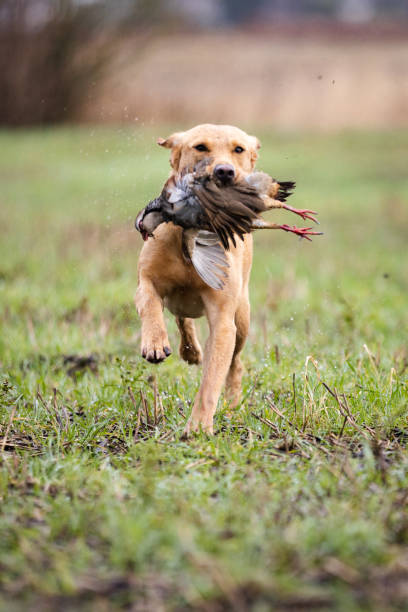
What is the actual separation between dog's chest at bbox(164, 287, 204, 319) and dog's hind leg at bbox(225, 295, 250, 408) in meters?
0.49

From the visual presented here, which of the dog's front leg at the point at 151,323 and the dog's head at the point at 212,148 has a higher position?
the dog's head at the point at 212,148

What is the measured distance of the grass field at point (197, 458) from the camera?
2455 mm

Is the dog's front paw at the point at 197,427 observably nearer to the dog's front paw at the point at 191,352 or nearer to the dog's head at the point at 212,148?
the dog's front paw at the point at 191,352

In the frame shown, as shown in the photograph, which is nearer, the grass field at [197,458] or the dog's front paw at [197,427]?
the grass field at [197,458]

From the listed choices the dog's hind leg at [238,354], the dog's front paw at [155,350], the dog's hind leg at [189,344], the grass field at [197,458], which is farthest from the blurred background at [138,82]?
the dog's front paw at [155,350]

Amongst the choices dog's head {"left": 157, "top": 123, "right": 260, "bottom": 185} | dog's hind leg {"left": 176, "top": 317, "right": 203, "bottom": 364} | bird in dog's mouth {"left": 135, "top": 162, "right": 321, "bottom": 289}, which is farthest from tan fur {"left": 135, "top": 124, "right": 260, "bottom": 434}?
dog's hind leg {"left": 176, "top": 317, "right": 203, "bottom": 364}

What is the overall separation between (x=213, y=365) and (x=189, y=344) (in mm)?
942

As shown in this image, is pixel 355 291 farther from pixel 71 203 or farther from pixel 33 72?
pixel 33 72

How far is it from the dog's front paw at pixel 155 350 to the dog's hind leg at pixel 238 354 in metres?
1.02

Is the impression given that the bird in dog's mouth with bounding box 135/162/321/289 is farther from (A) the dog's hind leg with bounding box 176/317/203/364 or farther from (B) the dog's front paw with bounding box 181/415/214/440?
(A) the dog's hind leg with bounding box 176/317/203/364

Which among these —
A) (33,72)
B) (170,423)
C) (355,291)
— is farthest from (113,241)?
(33,72)

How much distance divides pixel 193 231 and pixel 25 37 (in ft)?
66.7

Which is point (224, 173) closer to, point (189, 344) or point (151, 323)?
point (151, 323)

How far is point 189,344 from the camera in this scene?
4.80 m
